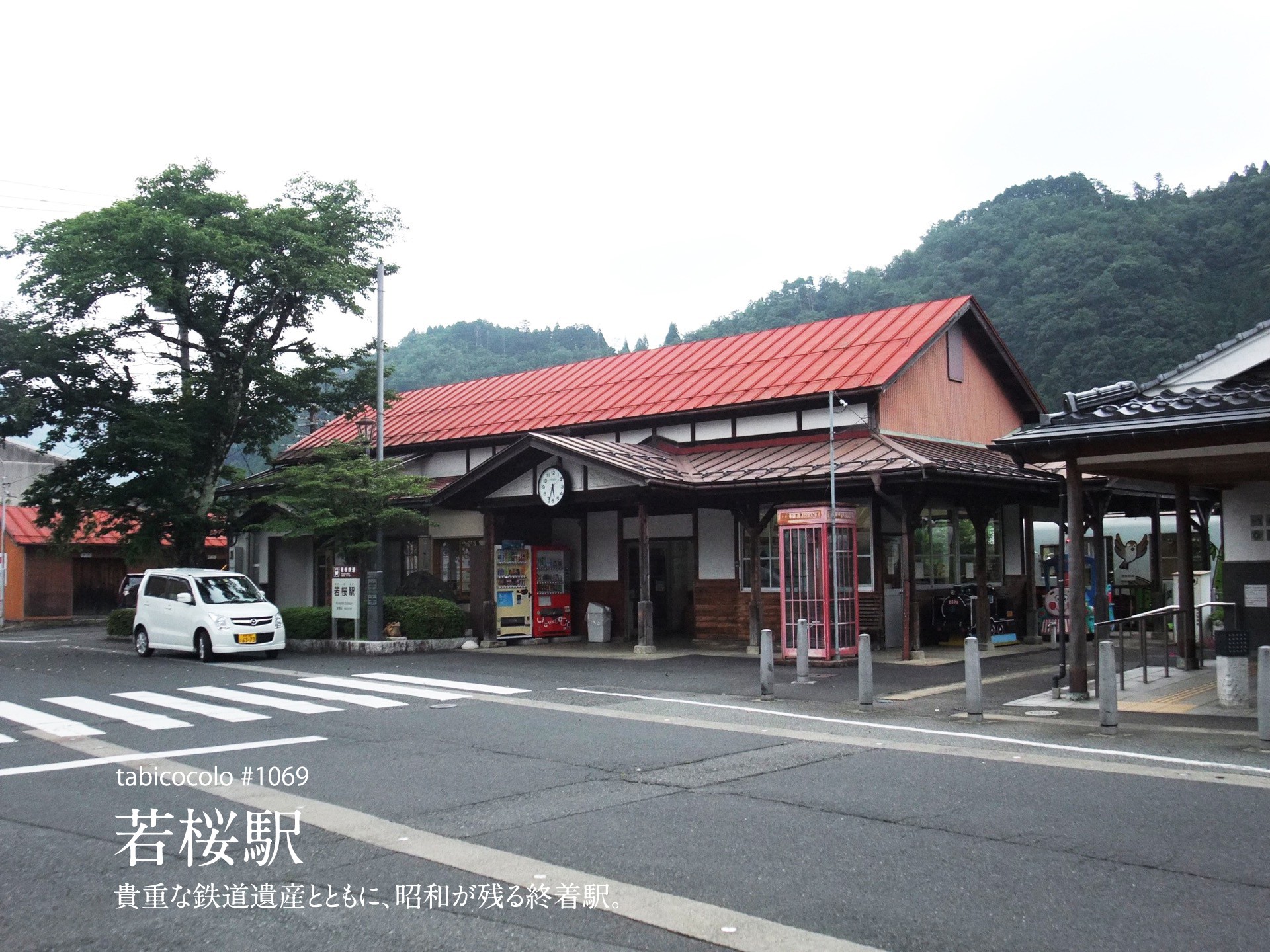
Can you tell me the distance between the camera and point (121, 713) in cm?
1302

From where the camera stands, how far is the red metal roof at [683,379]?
2188 cm

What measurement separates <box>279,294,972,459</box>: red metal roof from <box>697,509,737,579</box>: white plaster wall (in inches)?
93.9

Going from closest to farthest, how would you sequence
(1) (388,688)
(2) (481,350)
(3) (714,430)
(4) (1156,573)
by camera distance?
(1) (388,688)
(3) (714,430)
(4) (1156,573)
(2) (481,350)

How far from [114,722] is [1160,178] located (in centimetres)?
7450

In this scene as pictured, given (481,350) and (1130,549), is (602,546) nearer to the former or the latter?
(1130,549)

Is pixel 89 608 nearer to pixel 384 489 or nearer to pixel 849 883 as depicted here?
pixel 384 489

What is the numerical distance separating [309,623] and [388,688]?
818 cm

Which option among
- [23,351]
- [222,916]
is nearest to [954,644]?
[222,916]

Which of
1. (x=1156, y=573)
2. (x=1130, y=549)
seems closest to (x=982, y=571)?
(x=1156, y=573)

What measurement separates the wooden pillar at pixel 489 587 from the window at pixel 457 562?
105 inches

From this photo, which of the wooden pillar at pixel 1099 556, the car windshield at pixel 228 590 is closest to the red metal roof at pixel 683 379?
the wooden pillar at pixel 1099 556

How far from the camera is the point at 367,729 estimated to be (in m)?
11.6

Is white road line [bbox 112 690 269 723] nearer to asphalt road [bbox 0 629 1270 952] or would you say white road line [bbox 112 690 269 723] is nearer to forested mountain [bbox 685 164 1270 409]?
asphalt road [bbox 0 629 1270 952]

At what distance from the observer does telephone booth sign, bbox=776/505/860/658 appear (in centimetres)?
1819
